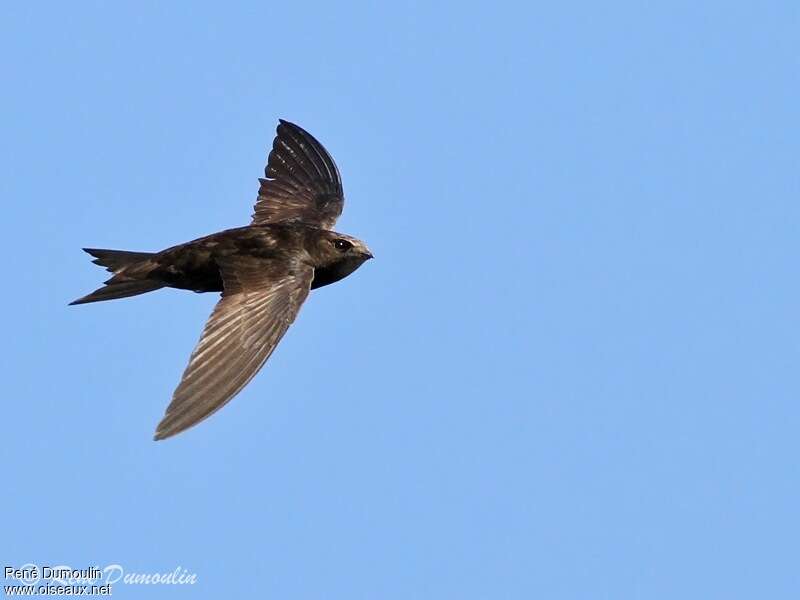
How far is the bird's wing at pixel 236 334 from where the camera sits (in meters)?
11.1

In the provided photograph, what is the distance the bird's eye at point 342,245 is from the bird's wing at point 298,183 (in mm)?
1206

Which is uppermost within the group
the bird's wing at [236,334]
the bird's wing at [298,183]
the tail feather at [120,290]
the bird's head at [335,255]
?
the bird's wing at [298,183]

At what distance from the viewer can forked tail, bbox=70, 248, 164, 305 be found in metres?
13.6

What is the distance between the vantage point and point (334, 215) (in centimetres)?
1563

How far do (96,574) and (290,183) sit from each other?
531 centimetres

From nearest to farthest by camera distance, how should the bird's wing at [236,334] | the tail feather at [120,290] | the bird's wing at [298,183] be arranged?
the bird's wing at [236,334]
the tail feather at [120,290]
the bird's wing at [298,183]

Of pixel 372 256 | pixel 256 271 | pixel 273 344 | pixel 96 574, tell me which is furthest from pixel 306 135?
pixel 96 574

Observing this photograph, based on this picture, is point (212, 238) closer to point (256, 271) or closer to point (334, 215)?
point (256, 271)

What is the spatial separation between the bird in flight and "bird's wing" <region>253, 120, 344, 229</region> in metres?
0.01

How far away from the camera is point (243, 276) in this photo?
1322cm

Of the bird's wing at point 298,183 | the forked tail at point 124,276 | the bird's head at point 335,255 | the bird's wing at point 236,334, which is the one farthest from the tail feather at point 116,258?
the bird's wing at point 298,183

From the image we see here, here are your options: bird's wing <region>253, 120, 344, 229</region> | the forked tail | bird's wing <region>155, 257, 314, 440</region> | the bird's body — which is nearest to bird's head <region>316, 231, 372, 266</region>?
the bird's body

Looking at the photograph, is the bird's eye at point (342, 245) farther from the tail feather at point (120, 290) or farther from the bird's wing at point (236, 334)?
the tail feather at point (120, 290)

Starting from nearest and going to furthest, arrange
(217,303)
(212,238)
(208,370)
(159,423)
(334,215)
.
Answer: (159,423) < (208,370) < (217,303) < (212,238) < (334,215)
